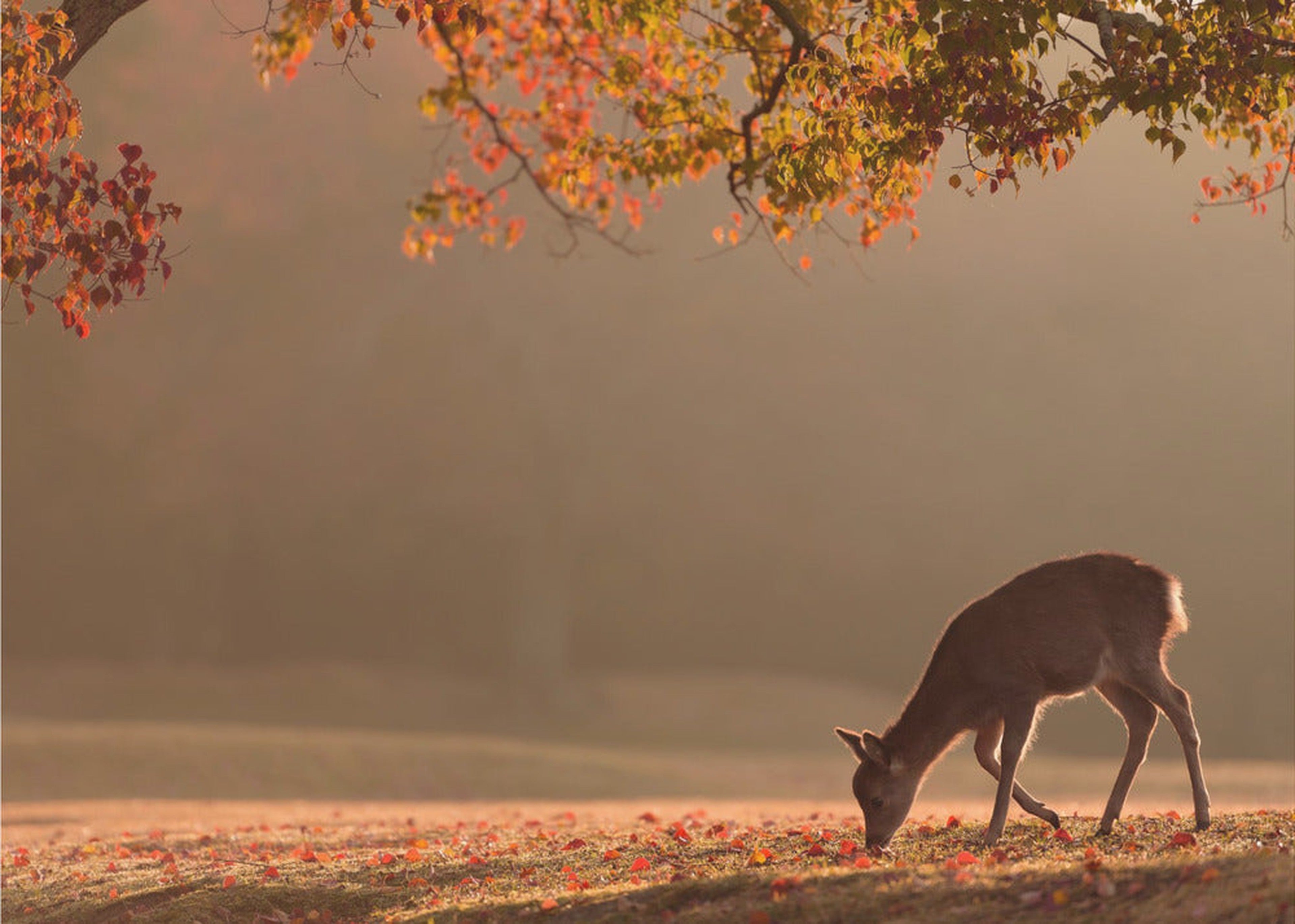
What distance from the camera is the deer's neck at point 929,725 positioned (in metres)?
11.2

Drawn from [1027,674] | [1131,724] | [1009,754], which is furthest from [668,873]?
[1131,724]

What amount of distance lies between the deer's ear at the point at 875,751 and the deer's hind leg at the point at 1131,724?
1882mm

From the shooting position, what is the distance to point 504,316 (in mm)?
48312

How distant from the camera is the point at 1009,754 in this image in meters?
10.5

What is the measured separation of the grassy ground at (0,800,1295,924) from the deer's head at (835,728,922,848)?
0.22 m

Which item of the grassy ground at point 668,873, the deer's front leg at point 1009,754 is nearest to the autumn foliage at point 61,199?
the grassy ground at point 668,873

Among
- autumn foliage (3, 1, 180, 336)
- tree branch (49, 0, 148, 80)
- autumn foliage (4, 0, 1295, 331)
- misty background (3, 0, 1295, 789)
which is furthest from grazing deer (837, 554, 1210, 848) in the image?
misty background (3, 0, 1295, 789)

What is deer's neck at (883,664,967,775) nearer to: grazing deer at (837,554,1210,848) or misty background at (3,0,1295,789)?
grazing deer at (837,554,1210,848)

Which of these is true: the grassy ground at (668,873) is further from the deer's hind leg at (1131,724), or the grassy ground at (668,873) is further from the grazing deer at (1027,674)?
the grazing deer at (1027,674)

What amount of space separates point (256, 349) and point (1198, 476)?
3454cm

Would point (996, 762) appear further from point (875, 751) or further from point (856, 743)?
point (856, 743)

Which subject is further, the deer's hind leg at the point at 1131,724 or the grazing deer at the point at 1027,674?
the deer's hind leg at the point at 1131,724

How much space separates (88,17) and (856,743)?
9.04 meters

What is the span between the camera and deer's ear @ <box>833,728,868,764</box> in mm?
11133
